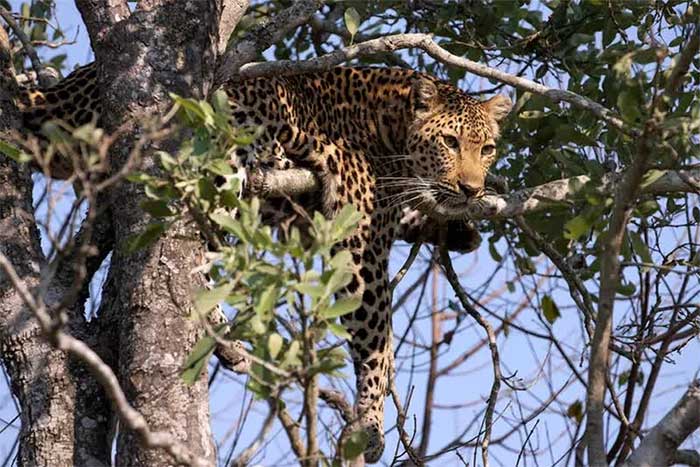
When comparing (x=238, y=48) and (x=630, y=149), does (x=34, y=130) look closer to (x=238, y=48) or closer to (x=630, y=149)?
(x=238, y=48)

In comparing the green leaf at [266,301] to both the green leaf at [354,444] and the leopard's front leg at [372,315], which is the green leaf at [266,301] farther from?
the leopard's front leg at [372,315]

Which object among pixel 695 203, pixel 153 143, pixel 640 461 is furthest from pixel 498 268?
pixel 640 461

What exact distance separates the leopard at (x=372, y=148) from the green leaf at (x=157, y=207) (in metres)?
3.07

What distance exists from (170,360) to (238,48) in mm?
1614

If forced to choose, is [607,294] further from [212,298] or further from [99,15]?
[99,15]

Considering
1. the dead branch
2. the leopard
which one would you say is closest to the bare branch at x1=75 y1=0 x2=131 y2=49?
the dead branch

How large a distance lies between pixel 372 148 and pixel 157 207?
4.56m

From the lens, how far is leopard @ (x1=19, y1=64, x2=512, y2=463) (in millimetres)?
8109

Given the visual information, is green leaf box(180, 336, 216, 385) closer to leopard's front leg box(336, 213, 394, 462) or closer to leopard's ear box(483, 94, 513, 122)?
leopard's front leg box(336, 213, 394, 462)

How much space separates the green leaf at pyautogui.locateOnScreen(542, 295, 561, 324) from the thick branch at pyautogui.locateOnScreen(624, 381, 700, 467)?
3956 mm

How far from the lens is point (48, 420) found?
5.55m

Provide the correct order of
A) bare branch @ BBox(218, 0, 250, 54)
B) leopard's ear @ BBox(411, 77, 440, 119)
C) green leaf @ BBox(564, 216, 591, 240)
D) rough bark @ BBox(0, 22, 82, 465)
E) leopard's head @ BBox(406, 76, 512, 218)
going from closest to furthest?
green leaf @ BBox(564, 216, 591, 240), rough bark @ BBox(0, 22, 82, 465), bare branch @ BBox(218, 0, 250, 54), leopard's head @ BBox(406, 76, 512, 218), leopard's ear @ BBox(411, 77, 440, 119)

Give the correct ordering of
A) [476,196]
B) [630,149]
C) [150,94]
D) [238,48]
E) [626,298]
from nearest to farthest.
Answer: [150,94], [238,48], [630,149], [626,298], [476,196]

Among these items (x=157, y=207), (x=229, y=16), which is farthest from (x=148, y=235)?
(x=229, y=16)
